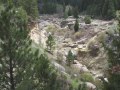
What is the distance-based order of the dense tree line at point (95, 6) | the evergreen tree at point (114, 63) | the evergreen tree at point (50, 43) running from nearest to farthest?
the evergreen tree at point (114, 63) < the evergreen tree at point (50, 43) < the dense tree line at point (95, 6)

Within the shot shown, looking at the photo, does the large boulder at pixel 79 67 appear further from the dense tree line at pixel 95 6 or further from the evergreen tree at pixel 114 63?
the evergreen tree at pixel 114 63

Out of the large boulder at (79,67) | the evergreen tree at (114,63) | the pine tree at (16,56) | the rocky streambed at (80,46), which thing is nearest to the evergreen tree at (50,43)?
the rocky streambed at (80,46)

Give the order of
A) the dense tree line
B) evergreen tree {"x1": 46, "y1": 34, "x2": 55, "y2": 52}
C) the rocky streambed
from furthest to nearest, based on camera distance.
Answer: the dense tree line < evergreen tree {"x1": 46, "y1": 34, "x2": 55, "y2": 52} < the rocky streambed

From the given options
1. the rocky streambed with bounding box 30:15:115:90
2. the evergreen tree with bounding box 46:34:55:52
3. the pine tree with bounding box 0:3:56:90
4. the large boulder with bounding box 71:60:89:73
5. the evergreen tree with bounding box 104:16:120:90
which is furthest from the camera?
the evergreen tree with bounding box 46:34:55:52

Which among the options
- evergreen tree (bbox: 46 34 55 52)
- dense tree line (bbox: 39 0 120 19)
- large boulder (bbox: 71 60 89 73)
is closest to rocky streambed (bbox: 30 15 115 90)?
large boulder (bbox: 71 60 89 73)

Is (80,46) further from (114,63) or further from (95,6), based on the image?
(95,6)

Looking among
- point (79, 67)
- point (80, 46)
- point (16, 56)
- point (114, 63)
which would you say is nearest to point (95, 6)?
point (80, 46)

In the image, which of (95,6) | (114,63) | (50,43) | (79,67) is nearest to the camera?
(114,63)

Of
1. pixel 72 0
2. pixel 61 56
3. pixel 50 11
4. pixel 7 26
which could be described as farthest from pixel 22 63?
pixel 72 0

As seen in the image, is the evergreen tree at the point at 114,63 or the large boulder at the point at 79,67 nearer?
the evergreen tree at the point at 114,63

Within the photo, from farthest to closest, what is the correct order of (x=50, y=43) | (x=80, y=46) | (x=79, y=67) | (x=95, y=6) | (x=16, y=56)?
(x=95, y=6)
(x=80, y=46)
(x=50, y=43)
(x=79, y=67)
(x=16, y=56)

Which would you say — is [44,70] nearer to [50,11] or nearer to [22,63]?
[22,63]

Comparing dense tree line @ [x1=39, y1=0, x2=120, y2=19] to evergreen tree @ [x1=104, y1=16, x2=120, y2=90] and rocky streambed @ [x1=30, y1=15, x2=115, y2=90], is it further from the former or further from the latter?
evergreen tree @ [x1=104, y1=16, x2=120, y2=90]

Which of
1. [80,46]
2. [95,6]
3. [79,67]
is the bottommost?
[95,6]
